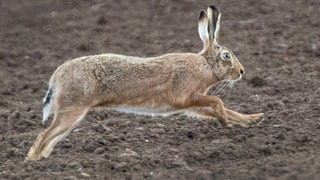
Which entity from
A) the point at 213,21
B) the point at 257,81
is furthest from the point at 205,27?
the point at 257,81

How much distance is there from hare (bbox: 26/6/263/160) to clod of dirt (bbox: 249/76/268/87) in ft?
6.17

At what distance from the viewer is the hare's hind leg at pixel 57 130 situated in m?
7.88

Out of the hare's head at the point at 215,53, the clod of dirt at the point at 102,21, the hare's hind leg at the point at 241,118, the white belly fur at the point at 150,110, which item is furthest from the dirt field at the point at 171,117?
the hare's head at the point at 215,53

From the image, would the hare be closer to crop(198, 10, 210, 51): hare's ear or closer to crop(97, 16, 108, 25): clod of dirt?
crop(198, 10, 210, 51): hare's ear

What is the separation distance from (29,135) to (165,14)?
6752 mm

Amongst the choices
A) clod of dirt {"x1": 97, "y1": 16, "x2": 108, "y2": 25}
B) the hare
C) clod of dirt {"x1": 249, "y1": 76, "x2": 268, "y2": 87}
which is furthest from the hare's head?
clod of dirt {"x1": 97, "y1": 16, "x2": 108, "y2": 25}

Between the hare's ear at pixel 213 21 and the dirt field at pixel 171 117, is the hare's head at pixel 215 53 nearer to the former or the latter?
the hare's ear at pixel 213 21

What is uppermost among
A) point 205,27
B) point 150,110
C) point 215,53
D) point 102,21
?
point 205,27

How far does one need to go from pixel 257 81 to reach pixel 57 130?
3.73 metres

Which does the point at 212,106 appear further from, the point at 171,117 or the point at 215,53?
the point at 171,117

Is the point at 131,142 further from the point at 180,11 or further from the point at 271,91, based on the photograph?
the point at 180,11

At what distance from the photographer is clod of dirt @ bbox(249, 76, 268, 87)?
35.7 ft

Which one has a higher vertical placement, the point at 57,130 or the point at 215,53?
the point at 215,53

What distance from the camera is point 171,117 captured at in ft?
31.4
